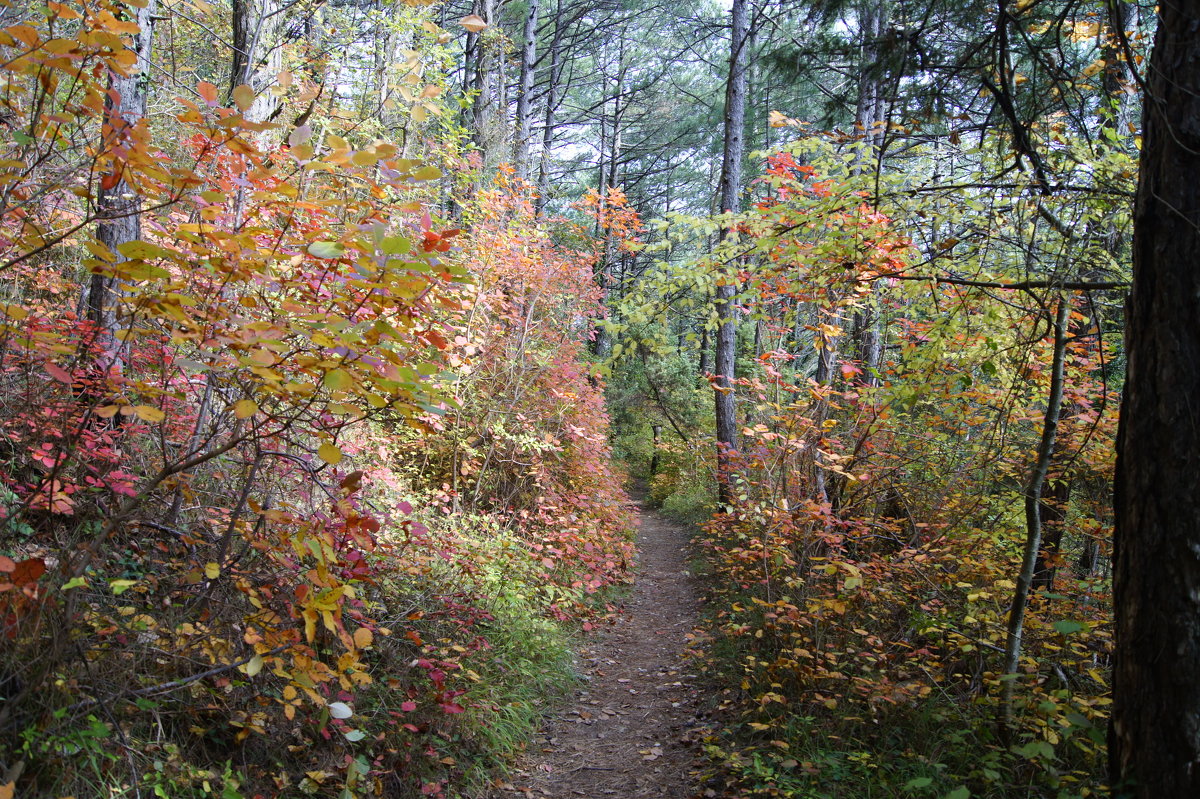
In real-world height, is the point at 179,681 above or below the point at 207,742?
above

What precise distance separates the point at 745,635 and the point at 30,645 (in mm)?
5092

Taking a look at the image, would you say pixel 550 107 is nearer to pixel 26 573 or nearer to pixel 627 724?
pixel 627 724

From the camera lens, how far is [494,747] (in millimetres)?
4188

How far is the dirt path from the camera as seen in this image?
419 cm

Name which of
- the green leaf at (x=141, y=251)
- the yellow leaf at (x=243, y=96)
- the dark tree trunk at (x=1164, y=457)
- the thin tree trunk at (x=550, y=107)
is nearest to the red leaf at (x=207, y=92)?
the yellow leaf at (x=243, y=96)

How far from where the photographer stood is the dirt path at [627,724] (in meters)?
4.19

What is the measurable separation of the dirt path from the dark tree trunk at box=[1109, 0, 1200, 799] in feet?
8.99

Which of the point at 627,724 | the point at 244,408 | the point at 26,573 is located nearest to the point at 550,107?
the point at 627,724

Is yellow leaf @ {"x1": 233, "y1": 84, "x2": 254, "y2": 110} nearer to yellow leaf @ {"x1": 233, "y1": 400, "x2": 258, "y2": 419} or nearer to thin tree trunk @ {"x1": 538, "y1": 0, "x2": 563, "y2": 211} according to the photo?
yellow leaf @ {"x1": 233, "y1": 400, "x2": 258, "y2": 419}

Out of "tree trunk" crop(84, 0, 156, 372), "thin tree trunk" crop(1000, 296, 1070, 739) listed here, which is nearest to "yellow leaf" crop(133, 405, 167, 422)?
"tree trunk" crop(84, 0, 156, 372)

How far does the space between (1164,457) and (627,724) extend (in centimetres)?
418

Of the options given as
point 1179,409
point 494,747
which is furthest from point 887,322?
point 494,747

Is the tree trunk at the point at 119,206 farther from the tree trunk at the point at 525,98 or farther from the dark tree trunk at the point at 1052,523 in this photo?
the tree trunk at the point at 525,98

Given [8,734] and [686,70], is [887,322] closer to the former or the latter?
[8,734]
